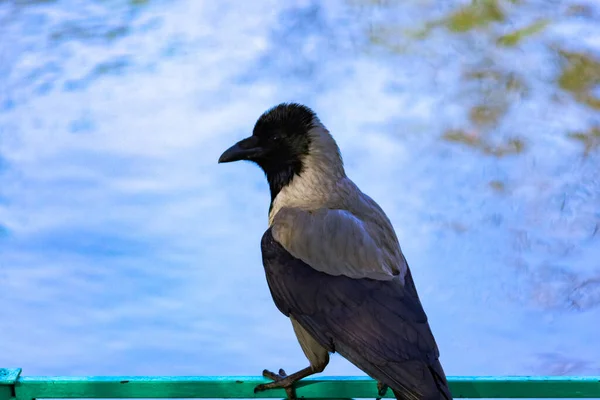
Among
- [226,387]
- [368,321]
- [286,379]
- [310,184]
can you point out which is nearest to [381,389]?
[368,321]

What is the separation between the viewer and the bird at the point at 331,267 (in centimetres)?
205

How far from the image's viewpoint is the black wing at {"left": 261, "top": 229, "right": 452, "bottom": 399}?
200 cm

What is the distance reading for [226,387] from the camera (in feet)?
6.58

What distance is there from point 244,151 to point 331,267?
23.8 inches

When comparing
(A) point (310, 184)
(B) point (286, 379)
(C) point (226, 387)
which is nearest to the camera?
(C) point (226, 387)

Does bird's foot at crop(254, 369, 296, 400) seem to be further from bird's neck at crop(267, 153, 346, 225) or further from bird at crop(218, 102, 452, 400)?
bird's neck at crop(267, 153, 346, 225)

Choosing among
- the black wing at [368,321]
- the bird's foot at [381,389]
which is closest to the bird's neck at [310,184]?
the black wing at [368,321]

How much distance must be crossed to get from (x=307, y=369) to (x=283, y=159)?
744mm

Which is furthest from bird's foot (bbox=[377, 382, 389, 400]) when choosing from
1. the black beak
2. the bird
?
the black beak

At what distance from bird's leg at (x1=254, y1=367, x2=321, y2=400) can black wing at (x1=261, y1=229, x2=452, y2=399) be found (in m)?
0.16

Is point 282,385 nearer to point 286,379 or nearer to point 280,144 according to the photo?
point 286,379

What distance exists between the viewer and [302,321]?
2246mm

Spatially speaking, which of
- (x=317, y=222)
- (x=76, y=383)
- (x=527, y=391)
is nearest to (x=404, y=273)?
(x=317, y=222)

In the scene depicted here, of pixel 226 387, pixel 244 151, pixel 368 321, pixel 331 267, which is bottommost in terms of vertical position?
pixel 226 387
